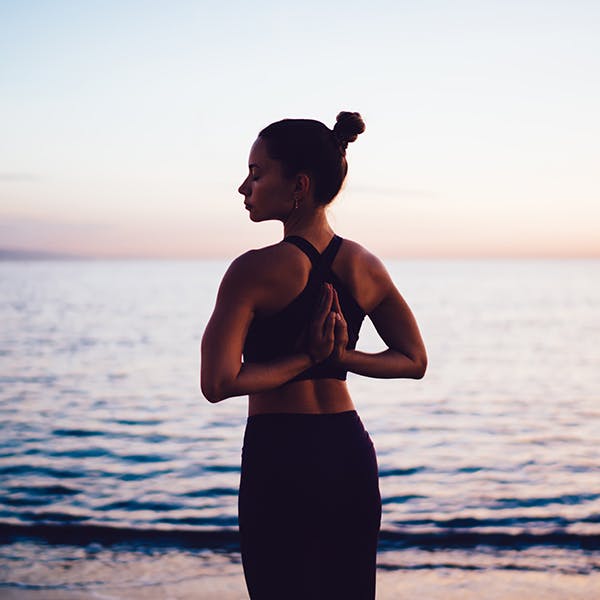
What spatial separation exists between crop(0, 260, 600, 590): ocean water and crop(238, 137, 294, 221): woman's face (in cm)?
457

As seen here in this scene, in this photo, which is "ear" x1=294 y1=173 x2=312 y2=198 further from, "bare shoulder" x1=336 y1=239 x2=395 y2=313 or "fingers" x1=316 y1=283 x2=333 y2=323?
"fingers" x1=316 y1=283 x2=333 y2=323

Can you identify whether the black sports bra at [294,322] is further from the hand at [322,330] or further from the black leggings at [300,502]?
the black leggings at [300,502]

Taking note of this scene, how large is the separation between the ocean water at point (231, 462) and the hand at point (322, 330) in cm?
452

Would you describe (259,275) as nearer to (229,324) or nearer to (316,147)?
(229,324)

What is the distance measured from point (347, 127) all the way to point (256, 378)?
82cm

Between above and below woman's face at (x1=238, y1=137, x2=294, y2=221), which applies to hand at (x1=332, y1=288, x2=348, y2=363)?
below

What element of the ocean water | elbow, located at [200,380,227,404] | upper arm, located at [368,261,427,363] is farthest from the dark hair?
the ocean water

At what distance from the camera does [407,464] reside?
10.9 metres

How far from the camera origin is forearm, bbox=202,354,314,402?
217 centimetres

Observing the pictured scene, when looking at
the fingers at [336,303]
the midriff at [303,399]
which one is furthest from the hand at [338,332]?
the midriff at [303,399]

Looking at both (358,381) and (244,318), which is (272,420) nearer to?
(244,318)

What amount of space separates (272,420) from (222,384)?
0.22m

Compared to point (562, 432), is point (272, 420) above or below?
above

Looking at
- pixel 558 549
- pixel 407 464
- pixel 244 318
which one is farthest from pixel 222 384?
pixel 407 464
